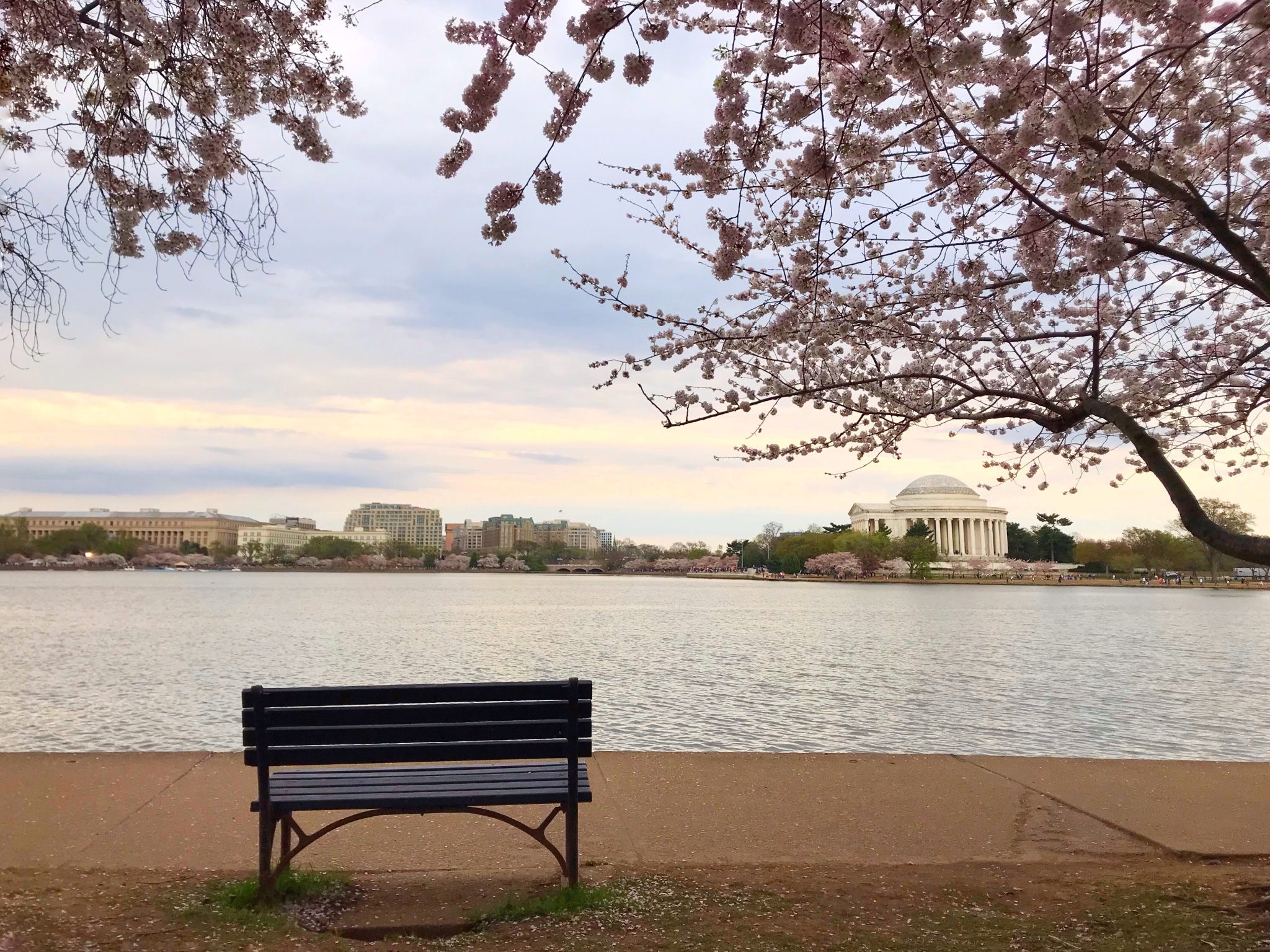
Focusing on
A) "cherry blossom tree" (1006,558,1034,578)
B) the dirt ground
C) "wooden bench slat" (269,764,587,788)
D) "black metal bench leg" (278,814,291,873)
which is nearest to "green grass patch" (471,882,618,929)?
the dirt ground

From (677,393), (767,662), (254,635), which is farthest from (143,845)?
(254,635)

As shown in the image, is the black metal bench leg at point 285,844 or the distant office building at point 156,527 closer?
the black metal bench leg at point 285,844

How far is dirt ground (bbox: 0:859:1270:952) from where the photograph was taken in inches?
147

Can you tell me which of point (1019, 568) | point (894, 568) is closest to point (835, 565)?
point (894, 568)

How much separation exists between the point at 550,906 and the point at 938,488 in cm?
15310

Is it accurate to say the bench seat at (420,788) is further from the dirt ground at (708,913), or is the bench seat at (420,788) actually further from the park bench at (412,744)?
the dirt ground at (708,913)

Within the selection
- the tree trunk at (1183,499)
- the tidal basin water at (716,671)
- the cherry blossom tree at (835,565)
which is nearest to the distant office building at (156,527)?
the cherry blossom tree at (835,565)

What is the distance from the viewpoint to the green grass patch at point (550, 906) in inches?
159

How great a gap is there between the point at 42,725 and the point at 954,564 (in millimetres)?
137867

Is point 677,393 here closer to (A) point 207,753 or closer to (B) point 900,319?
(B) point 900,319

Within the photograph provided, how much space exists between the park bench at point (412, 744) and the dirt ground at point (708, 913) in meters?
0.37

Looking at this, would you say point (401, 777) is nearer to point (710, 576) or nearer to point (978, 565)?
point (978, 565)

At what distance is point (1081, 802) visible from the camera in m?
6.34

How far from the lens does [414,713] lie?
4277 millimetres
